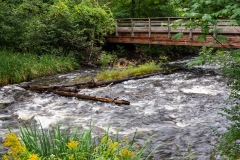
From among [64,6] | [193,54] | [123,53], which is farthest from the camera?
[193,54]

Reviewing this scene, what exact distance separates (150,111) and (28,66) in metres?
8.02

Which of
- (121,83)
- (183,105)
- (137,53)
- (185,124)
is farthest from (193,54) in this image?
(185,124)

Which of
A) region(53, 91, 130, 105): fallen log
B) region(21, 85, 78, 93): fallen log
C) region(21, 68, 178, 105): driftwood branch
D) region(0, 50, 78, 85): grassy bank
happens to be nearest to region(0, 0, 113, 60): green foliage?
region(0, 50, 78, 85): grassy bank

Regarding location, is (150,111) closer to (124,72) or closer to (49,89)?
(49,89)

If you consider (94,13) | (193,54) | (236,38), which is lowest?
(193,54)

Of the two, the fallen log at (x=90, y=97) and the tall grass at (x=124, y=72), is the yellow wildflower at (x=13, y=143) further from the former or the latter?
the tall grass at (x=124, y=72)

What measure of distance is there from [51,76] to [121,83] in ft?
13.2

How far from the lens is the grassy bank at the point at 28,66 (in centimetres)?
1399

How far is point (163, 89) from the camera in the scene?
488 inches

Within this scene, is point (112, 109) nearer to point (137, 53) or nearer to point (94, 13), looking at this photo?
point (94, 13)

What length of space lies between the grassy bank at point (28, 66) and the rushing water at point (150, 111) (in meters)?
0.92

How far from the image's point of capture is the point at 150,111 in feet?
30.9

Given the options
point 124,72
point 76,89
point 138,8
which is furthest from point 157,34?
point 76,89

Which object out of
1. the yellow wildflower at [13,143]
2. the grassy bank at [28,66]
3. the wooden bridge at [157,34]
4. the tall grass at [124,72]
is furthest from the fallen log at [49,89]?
the yellow wildflower at [13,143]
